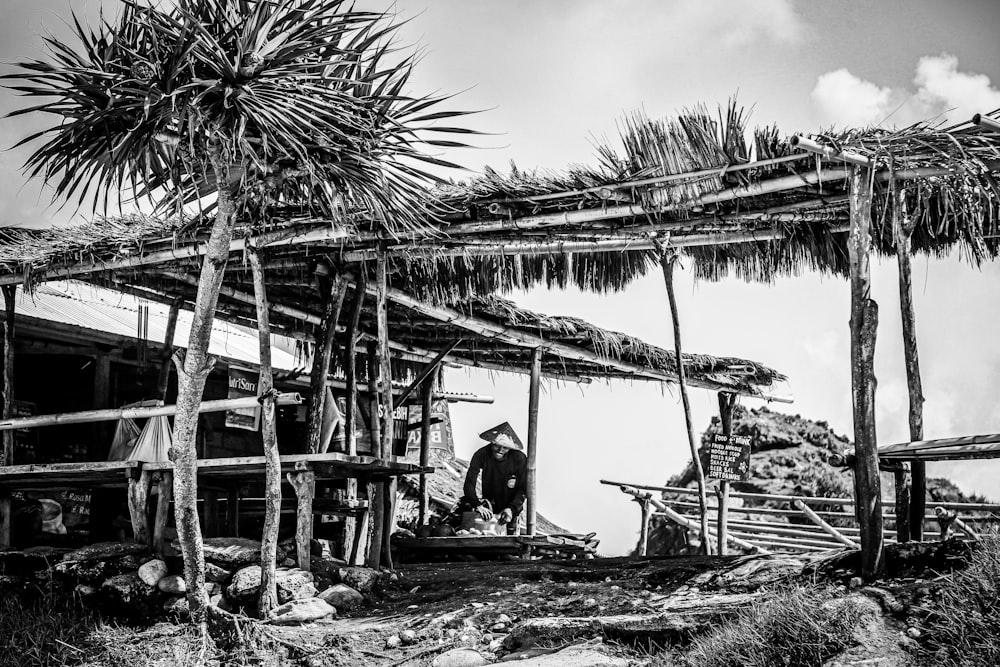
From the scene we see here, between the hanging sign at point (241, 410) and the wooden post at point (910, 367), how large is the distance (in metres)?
6.15

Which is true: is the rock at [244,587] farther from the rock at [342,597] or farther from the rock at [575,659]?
the rock at [575,659]

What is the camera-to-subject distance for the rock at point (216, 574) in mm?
7194

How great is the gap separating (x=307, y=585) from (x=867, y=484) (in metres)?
3.99

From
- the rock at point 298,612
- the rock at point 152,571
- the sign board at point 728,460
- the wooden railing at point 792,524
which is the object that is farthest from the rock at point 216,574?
the wooden railing at point 792,524

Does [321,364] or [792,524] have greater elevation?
[321,364]

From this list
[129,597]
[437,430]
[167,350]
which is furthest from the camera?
[437,430]

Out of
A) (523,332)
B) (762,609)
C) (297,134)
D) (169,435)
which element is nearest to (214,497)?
(169,435)

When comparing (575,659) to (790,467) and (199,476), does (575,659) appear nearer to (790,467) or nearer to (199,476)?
(199,476)

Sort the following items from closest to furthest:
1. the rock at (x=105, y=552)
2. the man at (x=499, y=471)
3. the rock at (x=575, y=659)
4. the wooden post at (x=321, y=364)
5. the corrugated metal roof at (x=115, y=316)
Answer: the rock at (x=575, y=659), the rock at (x=105, y=552), the wooden post at (x=321, y=364), the corrugated metal roof at (x=115, y=316), the man at (x=499, y=471)

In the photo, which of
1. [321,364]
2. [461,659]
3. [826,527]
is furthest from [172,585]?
[826,527]

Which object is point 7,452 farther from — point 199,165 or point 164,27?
point 164,27

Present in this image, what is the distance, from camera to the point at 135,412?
8055 millimetres

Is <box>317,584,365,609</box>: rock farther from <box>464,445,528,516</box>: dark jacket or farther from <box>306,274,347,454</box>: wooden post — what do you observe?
<box>464,445,528,516</box>: dark jacket

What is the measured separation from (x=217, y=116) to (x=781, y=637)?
4.62 m
